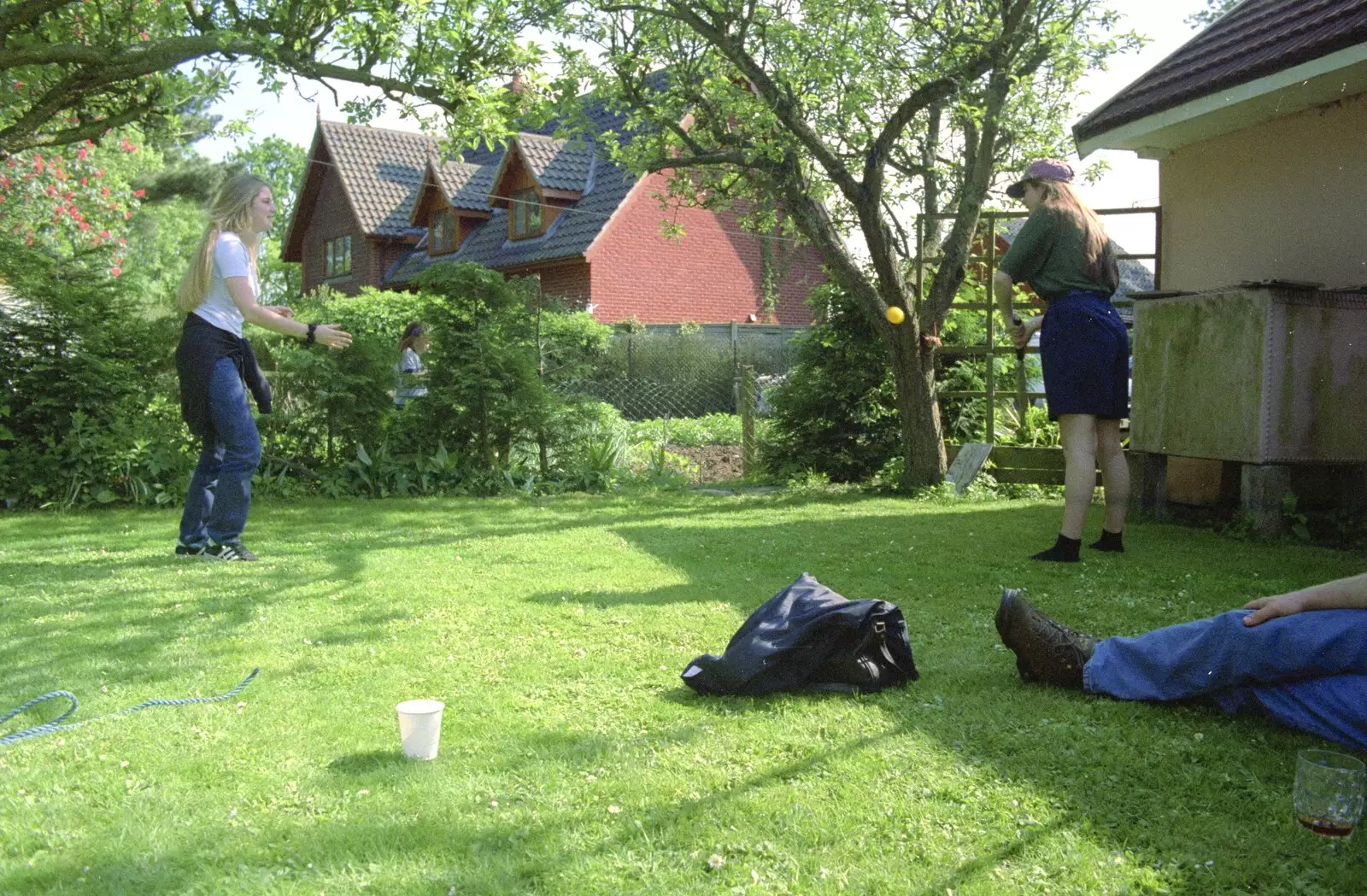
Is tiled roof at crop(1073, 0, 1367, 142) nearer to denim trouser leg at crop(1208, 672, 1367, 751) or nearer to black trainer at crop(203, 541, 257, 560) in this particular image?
denim trouser leg at crop(1208, 672, 1367, 751)

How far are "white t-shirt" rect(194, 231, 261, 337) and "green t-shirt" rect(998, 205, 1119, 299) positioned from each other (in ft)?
13.5

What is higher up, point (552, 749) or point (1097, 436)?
point (1097, 436)

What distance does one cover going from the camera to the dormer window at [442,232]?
92.7 ft

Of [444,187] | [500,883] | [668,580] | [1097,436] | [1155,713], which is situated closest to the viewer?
[500,883]

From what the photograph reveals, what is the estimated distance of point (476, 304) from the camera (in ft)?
33.5

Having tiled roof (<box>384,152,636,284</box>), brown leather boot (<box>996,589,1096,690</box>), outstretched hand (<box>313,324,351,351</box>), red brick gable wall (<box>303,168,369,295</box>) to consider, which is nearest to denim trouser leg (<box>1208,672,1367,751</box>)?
brown leather boot (<box>996,589,1096,690</box>)

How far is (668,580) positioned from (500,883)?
11.1ft

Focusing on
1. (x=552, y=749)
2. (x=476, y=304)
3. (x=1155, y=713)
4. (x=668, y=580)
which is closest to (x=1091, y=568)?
(x=668, y=580)

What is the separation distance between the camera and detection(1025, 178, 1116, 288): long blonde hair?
6012mm

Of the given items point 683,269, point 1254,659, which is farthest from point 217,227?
point 683,269

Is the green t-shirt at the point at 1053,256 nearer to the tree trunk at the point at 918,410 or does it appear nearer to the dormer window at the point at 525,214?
the tree trunk at the point at 918,410

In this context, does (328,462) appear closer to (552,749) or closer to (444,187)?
(552,749)

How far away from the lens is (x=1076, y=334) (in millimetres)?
5945

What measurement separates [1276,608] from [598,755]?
1.86m
